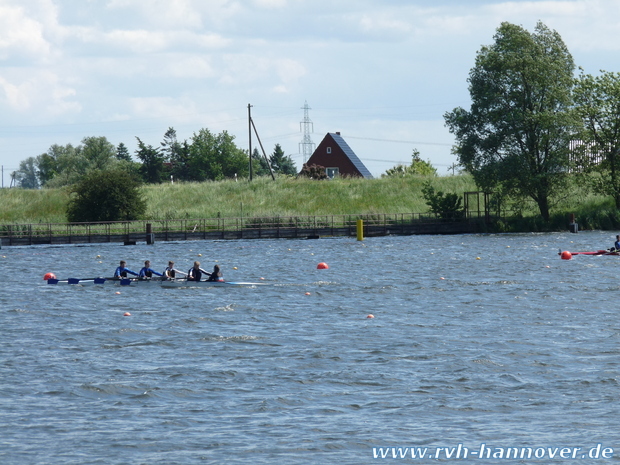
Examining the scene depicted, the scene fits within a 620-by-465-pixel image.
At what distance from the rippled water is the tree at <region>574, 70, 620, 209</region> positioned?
37.0 m

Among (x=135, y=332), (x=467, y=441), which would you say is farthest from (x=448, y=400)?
(x=135, y=332)

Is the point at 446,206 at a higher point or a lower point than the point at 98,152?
lower

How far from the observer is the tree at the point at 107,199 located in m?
77.2

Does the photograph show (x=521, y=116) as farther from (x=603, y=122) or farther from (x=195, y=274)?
(x=195, y=274)

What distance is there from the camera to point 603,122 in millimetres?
73562

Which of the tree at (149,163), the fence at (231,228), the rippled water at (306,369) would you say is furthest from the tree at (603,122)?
the tree at (149,163)

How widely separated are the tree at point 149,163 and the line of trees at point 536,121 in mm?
59590

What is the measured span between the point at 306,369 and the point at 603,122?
6050cm

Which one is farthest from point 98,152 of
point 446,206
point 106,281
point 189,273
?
point 189,273

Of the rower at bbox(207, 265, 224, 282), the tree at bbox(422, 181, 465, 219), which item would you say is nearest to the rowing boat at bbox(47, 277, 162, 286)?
the rower at bbox(207, 265, 224, 282)

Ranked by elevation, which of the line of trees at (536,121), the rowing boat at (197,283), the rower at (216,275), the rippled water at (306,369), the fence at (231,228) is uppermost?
the line of trees at (536,121)

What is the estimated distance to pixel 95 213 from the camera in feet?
255

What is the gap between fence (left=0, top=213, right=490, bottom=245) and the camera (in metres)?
68.0

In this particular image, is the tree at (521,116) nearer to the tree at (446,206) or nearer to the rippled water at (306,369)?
the tree at (446,206)
